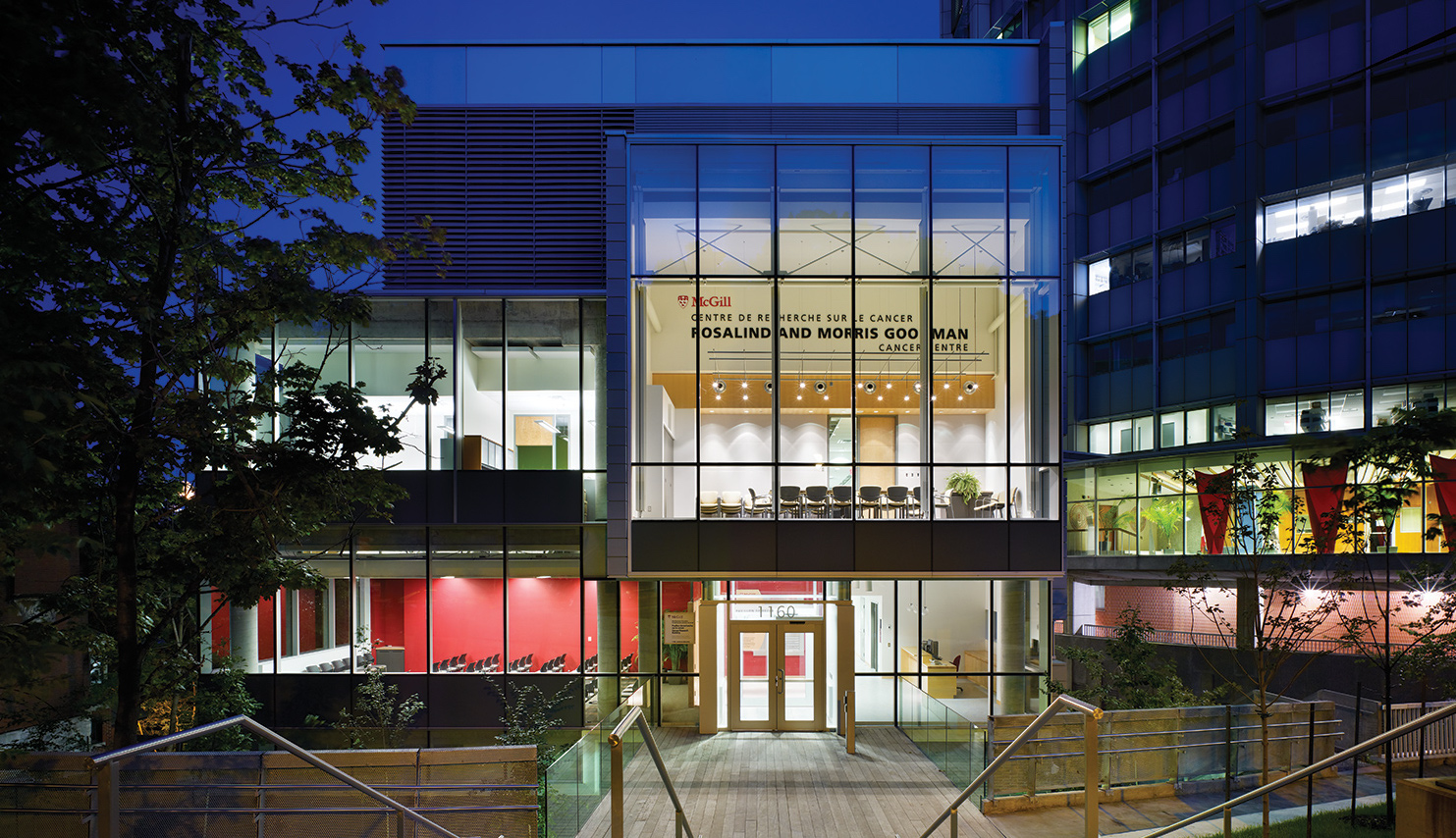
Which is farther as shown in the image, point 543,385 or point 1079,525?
point 1079,525

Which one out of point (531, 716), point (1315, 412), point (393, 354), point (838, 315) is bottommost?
point (531, 716)

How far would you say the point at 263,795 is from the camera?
7.61 m

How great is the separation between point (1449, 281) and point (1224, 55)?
11.0 metres

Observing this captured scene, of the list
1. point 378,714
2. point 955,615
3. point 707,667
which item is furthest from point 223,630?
point 955,615

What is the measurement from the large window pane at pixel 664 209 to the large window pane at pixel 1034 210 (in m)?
5.53

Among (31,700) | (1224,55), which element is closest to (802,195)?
(31,700)

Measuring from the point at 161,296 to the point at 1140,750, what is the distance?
12.4 metres

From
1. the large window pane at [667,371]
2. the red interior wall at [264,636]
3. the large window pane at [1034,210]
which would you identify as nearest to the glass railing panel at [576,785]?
the large window pane at [667,371]

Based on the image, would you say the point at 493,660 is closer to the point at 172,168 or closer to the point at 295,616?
the point at 295,616

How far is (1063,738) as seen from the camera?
1042 cm

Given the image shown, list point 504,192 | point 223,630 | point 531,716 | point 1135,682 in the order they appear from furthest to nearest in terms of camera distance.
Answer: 1. point 504,192
2. point 223,630
3. point 531,716
4. point 1135,682

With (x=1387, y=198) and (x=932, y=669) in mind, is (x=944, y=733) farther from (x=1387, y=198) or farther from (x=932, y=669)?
(x=1387, y=198)

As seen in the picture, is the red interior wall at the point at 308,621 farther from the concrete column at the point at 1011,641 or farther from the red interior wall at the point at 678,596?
the concrete column at the point at 1011,641

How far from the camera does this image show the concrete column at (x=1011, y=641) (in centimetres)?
1469
